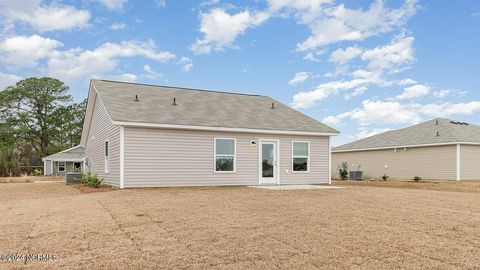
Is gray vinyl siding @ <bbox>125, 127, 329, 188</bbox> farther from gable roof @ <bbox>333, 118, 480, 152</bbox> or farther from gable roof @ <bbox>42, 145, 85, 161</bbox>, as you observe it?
gable roof @ <bbox>42, 145, 85, 161</bbox>

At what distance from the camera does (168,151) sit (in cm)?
1495

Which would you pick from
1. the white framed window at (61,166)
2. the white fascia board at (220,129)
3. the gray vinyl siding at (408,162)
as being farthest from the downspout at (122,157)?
the white framed window at (61,166)

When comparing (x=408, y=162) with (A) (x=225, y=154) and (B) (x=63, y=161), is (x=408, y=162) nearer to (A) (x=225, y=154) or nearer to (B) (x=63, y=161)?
(A) (x=225, y=154)

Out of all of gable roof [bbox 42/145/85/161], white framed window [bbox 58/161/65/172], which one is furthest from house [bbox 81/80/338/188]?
white framed window [bbox 58/161/65/172]

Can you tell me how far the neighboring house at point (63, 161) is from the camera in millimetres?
38406

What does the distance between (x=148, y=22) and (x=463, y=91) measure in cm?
1765

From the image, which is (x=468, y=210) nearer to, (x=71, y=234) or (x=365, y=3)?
(x=71, y=234)

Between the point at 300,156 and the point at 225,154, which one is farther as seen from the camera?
the point at 300,156

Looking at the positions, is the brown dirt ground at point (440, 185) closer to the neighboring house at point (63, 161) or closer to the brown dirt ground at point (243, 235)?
the brown dirt ground at point (243, 235)

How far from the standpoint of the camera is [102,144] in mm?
17703

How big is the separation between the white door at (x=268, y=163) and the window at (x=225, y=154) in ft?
4.64

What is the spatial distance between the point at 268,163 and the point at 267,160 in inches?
5.8

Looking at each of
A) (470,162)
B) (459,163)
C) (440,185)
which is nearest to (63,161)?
(440,185)

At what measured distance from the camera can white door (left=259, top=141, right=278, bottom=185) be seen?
1697 cm
